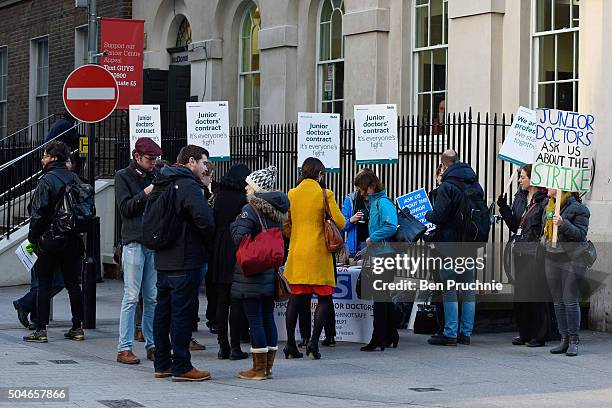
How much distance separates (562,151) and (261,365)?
3967mm

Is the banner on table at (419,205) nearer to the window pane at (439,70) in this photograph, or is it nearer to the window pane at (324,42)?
the window pane at (439,70)

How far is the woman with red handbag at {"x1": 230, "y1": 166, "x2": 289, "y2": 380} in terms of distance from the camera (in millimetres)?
9898

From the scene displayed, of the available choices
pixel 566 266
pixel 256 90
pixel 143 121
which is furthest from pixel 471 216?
pixel 256 90

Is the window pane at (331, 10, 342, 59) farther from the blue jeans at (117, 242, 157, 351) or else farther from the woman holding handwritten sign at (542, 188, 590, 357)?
the blue jeans at (117, 242, 157, 351)

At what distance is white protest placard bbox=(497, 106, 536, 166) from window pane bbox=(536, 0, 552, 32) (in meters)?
2.44

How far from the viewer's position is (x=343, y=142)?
651 inches

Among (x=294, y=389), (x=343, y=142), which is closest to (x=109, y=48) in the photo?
(x=343, y=142)

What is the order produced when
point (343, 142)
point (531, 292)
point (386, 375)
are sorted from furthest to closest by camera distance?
point (343, 142) → point (531, 292) → point (386, 375)

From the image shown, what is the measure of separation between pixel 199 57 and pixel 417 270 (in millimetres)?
9755

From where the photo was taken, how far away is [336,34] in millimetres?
19078

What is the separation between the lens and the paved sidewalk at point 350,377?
9.05 m

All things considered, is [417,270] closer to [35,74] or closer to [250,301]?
[250,301]

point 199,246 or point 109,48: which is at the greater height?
point 109,48

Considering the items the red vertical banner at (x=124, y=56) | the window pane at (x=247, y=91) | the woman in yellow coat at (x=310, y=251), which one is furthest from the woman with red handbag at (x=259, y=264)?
the window pane at (x=247, y=91)
